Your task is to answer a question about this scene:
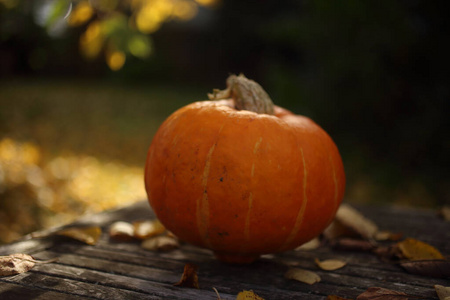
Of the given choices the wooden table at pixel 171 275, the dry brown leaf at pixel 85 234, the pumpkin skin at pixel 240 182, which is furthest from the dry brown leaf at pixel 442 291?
the dry brown leaf at pixel 85 234

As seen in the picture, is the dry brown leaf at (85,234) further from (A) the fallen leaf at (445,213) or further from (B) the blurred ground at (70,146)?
(A) the fallen leaf at (445,213)

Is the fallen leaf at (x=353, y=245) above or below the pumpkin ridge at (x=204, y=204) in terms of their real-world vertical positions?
below

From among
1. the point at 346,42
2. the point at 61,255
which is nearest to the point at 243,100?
the point at 61,255

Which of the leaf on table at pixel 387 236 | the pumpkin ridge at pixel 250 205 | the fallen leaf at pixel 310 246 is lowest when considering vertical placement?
the leaf on table at pixel 387 236

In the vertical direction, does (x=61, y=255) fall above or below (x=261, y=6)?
below

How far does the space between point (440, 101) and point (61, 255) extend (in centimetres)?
355

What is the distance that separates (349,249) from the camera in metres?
1.82

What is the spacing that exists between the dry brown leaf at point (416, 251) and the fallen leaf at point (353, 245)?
0.14 metres

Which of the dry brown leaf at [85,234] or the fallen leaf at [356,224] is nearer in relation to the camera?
the dry brown leaf at [85,234]

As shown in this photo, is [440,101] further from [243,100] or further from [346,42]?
[243,100]

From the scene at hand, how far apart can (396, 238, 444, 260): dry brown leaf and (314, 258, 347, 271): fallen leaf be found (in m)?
0.26

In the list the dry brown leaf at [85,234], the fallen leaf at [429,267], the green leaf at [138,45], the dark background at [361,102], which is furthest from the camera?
the dark background at [361,102]

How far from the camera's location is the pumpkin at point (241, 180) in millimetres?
1407

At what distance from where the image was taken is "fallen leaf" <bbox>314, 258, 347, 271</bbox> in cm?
→ 159
